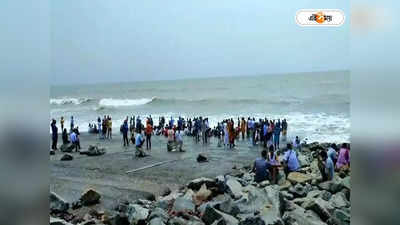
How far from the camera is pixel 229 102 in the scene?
2.24 meters

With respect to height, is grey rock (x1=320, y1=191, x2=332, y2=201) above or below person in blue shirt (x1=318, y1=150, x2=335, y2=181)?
below

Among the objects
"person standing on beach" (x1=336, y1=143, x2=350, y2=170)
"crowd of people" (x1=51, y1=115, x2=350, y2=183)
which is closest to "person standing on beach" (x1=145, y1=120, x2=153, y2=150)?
"crowd of people" (x1=51, y1=115, x2=350, y2=183)

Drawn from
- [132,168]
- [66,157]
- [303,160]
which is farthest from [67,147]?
[303,160]

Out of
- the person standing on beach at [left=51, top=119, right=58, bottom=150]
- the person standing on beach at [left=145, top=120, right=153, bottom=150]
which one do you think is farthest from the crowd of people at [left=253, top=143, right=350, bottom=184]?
the person standing on beach at [left=51, top=119, right=58, bottom=150]

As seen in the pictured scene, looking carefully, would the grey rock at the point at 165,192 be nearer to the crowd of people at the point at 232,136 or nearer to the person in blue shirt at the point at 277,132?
the crowd of people at the point at 232,136

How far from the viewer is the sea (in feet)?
7.29

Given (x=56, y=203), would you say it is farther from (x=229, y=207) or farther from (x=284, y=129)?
(x=284, y=129)

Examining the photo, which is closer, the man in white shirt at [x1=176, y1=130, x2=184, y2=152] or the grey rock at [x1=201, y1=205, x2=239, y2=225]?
the grey rock at [x1=201, y1=205, x2=239, y2=225]

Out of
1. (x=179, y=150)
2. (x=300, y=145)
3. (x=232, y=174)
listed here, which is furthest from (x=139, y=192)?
(x=300, y=145)

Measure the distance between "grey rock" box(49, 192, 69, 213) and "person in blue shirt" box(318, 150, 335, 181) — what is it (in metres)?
1.48

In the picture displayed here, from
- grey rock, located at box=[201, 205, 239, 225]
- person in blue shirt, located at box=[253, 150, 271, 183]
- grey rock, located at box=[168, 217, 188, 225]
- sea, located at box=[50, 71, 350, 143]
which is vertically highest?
sea, located at box=[50, 71, 350, 143]

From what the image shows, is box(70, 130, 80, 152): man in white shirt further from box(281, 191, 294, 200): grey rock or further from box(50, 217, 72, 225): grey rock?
box(281, 191, 294, 200): grey rock

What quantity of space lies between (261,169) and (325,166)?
0.37 m
